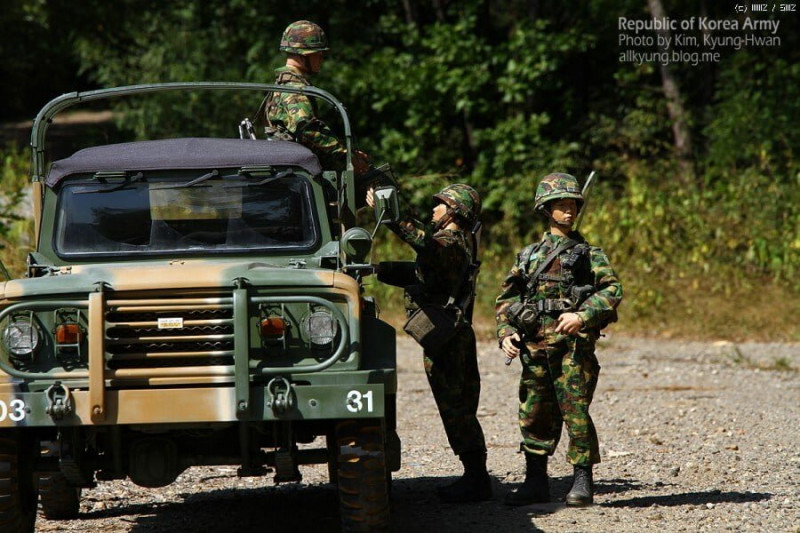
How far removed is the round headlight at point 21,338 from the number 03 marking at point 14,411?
0.75 feet

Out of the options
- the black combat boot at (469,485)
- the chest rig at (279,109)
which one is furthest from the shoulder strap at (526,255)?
the chest rig at (279,109)

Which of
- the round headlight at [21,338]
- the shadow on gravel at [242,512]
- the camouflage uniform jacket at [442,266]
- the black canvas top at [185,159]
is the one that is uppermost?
the black canvas top at [185,159]

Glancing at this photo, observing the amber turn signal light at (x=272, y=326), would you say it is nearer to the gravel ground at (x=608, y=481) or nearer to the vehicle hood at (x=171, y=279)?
the vehicle hood at (x=171, y=279)

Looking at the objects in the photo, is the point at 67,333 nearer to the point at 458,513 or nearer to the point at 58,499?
the point at 58,499

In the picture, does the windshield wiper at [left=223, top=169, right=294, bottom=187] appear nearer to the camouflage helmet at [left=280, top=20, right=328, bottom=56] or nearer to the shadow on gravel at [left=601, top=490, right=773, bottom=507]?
the camouflage helmet at [left=280, top=20, right=328, bottom=56]

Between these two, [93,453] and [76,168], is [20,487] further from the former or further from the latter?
[76,168]


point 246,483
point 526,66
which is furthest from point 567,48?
point 246,483

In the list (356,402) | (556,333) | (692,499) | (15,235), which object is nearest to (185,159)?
(356,402)

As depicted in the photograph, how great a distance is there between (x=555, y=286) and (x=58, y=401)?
270 centimetres

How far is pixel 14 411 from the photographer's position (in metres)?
5.41

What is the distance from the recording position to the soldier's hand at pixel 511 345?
264 inches

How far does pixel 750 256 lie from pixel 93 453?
1187 cm

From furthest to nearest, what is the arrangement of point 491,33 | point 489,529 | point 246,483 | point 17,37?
point 17,37 → point 491,33 → point 246,483 → point 489,529

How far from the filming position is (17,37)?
83.0ft
